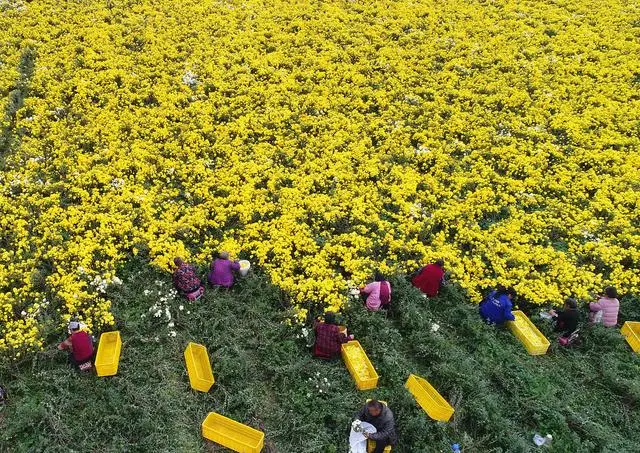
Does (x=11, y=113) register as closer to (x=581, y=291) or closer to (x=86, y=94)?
(x=86, y=94)

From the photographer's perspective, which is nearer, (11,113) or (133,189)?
(133,189)

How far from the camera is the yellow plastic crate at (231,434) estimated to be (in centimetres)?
762

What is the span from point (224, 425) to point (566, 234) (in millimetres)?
8416

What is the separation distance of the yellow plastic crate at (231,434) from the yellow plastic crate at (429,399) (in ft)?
8.34

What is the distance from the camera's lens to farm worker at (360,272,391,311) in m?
9.57

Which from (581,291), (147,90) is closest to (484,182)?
(581,291)

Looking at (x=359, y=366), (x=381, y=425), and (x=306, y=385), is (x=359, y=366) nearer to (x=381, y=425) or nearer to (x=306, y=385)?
(x=306, y=385)

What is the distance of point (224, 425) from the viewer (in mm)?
7887

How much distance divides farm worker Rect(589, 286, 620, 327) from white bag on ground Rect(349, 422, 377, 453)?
5182 millimetres

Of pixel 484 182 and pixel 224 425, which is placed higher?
pixel 484 182

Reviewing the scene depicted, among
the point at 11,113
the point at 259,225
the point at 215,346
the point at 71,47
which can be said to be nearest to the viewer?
the point at 215,346

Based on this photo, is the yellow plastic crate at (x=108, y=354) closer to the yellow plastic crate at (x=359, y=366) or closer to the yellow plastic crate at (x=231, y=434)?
the yellow plastic crate at (x=231, y=434)

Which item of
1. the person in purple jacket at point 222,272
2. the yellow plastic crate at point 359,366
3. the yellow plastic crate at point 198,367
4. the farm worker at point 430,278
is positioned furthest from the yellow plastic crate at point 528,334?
the yellow plastic crate at point 198,367

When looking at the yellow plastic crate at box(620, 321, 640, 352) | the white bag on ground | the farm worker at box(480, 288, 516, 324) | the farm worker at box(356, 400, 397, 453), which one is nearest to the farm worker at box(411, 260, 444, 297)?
the farm worker at box(480, 288, 516, 324)
